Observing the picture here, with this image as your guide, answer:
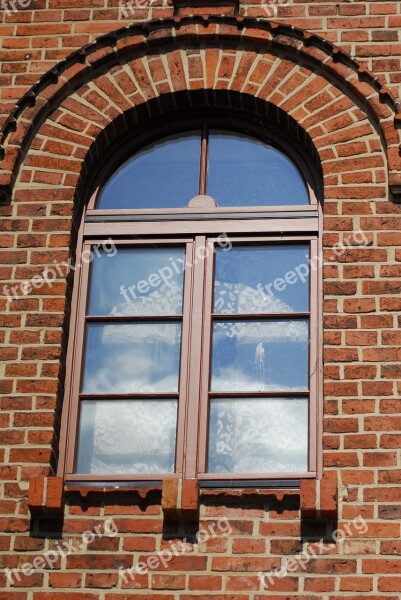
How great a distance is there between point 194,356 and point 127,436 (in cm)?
59

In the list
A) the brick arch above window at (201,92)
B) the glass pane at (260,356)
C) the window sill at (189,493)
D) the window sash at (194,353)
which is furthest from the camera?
the brick arch above window at (201,92)

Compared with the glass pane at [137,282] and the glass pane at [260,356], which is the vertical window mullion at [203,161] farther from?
the glass pane at [260,356]

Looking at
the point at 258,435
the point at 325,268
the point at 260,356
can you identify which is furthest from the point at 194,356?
the point at 325,268

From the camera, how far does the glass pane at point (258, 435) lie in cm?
753

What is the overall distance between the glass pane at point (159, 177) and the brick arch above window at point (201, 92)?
0.25m

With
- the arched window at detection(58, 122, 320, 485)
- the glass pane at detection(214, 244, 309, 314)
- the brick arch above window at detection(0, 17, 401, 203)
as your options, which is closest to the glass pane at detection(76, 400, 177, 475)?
the arched window at detection(58, 122, 320, 485)

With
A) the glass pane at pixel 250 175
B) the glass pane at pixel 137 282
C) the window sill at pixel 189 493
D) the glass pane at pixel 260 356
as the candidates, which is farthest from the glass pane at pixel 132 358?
the glass pane at pixel 250 175

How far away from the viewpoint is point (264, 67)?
8.46 meters

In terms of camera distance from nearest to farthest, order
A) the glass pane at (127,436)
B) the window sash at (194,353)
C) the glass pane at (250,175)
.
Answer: the window sash at (194,353) → the glass pane at (127,436) → the glass pane at (250,175)

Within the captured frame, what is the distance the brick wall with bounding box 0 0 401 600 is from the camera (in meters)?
7.08

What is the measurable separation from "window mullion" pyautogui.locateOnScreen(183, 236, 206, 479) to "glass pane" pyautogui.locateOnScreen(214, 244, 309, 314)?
Answer: 108mm

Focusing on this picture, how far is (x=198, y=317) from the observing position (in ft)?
25.9

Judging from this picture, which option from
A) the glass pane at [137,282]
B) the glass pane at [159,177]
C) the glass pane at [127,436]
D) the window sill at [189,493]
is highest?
the glass pane at [159,177]

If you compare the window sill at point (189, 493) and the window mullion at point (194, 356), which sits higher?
the window mullion at point (194, 356)
